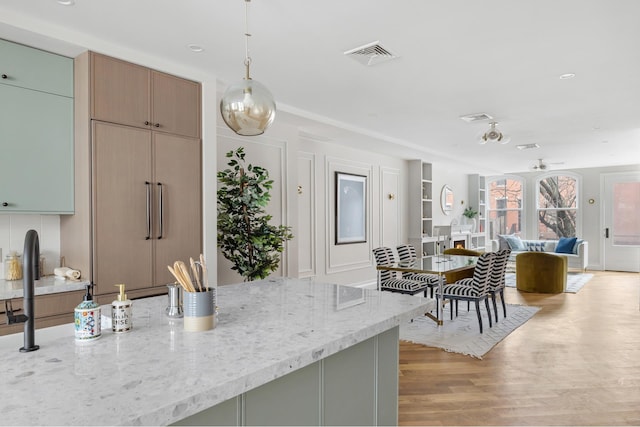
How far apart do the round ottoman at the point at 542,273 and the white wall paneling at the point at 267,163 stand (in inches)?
188

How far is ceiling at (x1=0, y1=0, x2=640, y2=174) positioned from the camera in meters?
2.48

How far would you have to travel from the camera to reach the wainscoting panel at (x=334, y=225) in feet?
21.3

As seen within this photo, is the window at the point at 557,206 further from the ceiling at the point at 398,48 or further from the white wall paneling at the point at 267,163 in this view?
the white wall paneling at the point at 267,163

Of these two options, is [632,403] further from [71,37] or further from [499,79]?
[71,37]

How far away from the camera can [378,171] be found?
303 inches

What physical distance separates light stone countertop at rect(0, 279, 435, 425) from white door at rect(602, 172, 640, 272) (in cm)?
1063

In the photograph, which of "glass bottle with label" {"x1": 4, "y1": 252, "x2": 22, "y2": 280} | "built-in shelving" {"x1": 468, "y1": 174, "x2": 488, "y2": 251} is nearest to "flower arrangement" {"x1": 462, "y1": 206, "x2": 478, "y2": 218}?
"built-in shelving" {"x1": 468, "y1": 174, "x2": 488, "y2": 251}

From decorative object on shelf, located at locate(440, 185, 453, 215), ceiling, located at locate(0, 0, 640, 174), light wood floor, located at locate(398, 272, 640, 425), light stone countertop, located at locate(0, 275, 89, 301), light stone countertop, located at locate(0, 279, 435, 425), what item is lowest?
light wood floor, located at locate(398, 272, 640, 425)

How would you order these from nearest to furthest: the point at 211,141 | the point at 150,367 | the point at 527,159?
the point at 150,367 → the point at 211,141 → the point at 527,159

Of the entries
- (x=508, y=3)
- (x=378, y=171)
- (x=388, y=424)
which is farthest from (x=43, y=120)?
(x=378, y=171)

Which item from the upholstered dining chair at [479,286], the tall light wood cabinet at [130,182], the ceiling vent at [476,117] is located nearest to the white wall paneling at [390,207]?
the ceiling vent at [476,117]

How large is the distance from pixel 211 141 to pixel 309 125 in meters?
1.92

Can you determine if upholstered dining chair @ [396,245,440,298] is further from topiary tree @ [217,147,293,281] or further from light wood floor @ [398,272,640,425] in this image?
topiary tree @ [217,147,293,281]

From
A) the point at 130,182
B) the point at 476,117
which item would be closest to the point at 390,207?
the point at 476,117
